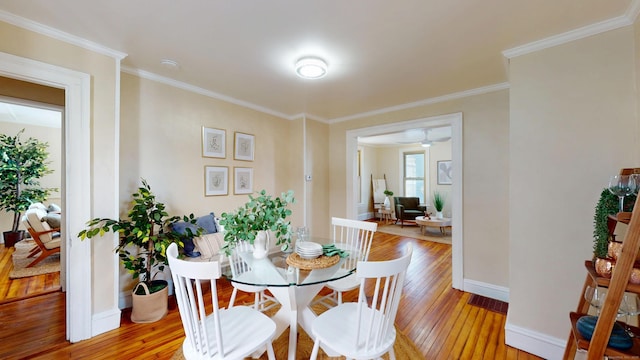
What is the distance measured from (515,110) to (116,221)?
11.7 ft

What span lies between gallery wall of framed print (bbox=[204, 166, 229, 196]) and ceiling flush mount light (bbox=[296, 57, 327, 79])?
1758mm

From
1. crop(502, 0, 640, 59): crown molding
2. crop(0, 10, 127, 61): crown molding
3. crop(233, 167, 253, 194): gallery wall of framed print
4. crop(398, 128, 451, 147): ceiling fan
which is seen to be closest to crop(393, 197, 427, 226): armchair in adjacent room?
crop(398, 128, 451, 147): ceiling fan

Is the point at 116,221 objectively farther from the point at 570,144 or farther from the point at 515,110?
the point at 570,144

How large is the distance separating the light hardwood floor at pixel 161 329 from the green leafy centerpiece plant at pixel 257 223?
105 centimetres

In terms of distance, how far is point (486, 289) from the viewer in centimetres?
285

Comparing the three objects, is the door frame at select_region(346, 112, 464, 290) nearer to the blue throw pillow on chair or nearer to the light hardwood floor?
the light hardwood floor

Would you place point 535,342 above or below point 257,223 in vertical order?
below

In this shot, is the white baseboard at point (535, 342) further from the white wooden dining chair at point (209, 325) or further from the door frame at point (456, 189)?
the white wooden dining chair at point (209, 325)

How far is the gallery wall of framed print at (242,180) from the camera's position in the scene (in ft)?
11.4

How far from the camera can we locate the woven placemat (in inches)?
66.5

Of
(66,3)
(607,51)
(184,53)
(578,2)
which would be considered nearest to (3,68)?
(66,3)

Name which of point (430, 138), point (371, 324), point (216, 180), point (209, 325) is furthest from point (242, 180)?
point (430, 138)

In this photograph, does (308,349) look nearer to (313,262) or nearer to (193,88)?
(313,262)

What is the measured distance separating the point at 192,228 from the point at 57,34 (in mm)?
2009
